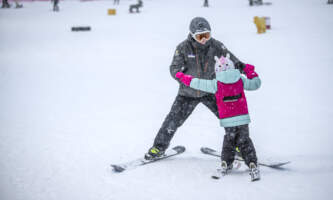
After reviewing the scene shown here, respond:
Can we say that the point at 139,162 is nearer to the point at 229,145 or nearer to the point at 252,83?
the point at 229,145

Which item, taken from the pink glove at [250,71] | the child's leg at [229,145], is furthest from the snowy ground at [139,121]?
the pink glove at [250,71]

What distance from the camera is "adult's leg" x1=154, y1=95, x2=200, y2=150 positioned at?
14.3ft

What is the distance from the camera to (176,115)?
4.39 meters

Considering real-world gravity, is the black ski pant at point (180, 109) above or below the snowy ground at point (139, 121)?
above

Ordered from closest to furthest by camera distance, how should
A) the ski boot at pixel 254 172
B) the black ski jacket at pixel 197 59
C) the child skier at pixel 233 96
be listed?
the child skier at pixel 233 96 → the ski boot at pixel 254 172 → the black ski jacket at pixel 197 59

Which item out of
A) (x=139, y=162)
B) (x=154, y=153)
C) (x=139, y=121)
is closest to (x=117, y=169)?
(x=139, y=162)

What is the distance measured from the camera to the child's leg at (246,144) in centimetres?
383

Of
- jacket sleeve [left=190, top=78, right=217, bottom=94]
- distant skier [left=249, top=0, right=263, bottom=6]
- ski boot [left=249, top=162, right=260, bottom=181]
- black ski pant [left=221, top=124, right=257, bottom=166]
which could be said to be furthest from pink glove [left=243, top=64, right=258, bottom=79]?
distant skier [left=249, top=0, right=263, bottom=6]

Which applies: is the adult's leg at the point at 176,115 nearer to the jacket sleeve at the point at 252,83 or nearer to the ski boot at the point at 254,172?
the jacket sleeve at the point at 252,83

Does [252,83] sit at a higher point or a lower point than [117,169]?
higher

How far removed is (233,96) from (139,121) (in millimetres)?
2929

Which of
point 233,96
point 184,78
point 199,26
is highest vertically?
point 199,26

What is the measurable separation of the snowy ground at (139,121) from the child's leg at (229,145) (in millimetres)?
229

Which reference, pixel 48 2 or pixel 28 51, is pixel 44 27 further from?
pixel 48 2
